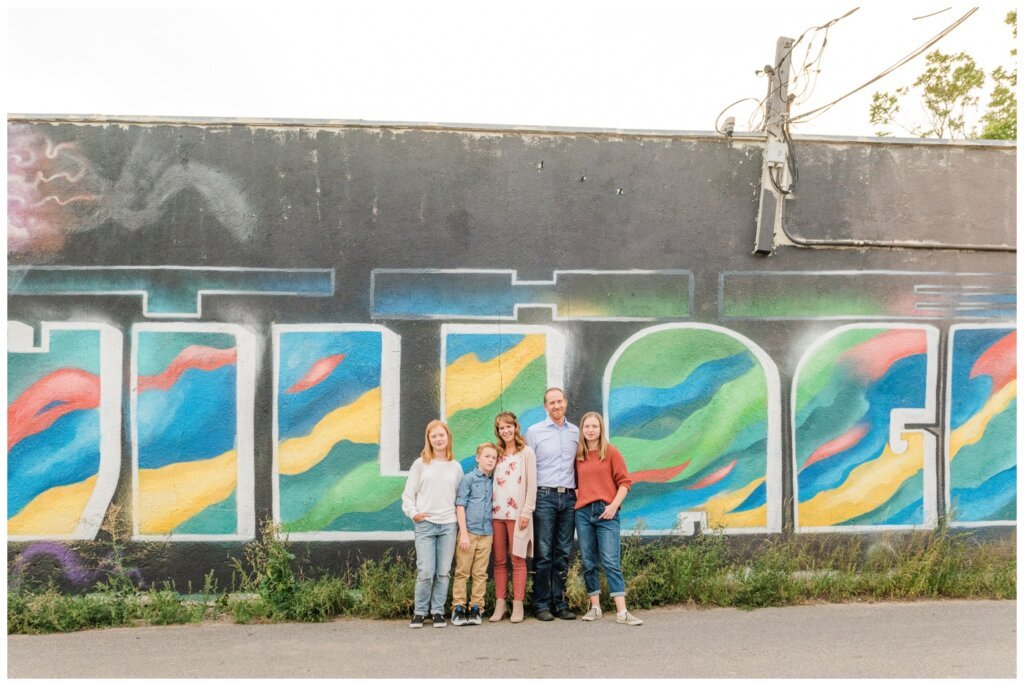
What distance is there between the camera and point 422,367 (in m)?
6.94

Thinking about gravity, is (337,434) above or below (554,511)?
above

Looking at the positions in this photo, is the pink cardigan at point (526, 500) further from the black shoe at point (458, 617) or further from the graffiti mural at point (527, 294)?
the graffiti mural at point (527, 294)

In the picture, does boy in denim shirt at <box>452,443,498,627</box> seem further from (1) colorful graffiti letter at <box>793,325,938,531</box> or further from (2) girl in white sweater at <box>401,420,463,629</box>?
(1) colorful graffiti letter at <box>793,325,938,531</box>

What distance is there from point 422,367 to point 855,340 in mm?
3665

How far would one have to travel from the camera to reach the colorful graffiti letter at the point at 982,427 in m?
7.23

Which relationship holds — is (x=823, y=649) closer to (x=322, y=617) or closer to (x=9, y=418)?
(x=322, y=617)

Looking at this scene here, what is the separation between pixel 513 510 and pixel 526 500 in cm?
13

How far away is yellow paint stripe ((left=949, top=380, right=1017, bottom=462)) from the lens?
7223 mm

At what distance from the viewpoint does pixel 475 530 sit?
20.0 feet

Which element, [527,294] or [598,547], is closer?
[598,547]

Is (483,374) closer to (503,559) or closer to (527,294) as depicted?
(527,294)

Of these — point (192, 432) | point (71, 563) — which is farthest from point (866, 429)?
point (71, 563)

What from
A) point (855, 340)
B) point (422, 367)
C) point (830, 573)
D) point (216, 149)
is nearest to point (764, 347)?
point (855, 340)

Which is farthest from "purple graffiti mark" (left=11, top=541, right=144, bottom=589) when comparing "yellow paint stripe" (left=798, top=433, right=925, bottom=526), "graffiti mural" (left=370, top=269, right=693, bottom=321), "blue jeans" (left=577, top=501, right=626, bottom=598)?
"yellow paint stripe" (left=798, top=433, right=925, bottom=526)
